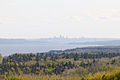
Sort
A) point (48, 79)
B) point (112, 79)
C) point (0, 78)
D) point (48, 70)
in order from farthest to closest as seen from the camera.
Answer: point (48, 70), point (0, 78), point (48, 79), point (112, 79)

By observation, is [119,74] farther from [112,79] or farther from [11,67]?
[11,67]

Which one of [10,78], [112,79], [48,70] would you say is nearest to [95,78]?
[112,79]

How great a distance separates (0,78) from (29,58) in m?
28.8

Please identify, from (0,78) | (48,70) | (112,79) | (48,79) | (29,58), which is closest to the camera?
(112,79)

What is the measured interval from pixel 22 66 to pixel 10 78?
761 inches

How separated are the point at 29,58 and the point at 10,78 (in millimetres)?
29731

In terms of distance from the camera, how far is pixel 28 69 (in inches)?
1602

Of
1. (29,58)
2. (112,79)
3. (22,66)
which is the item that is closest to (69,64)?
(22,66)

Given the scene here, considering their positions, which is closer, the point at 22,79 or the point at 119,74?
the point at 119,74

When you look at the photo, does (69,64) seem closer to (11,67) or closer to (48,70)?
(48,70)

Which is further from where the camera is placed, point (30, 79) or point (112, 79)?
point (30, 79)

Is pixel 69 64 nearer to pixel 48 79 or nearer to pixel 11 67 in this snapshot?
pixel 11 67

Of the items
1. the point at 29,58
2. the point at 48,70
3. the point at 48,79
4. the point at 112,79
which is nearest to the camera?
the point at 112,79

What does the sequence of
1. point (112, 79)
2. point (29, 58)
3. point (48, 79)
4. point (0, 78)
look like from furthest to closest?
point (29, 58) → point (0, 78) → point (48, 79) → point (112, 79)
